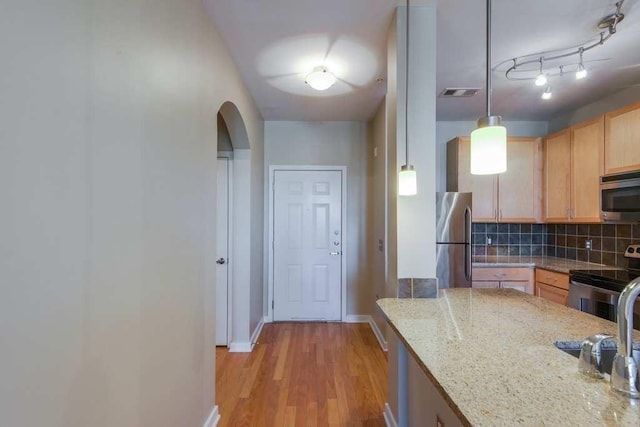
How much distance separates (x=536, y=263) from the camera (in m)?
3.33

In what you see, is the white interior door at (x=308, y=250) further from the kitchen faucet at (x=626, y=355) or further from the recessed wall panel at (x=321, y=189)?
the kitchen faucet at (x=626, y=355)

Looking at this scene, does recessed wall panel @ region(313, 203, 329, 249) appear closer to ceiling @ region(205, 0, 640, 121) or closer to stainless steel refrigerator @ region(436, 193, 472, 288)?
ceiling @ region(205, 0, 640, 121)

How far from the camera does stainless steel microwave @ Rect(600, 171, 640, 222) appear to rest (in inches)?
99.1

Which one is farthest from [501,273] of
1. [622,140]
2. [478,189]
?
[622,140]

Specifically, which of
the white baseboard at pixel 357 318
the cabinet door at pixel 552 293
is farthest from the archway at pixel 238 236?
the cabinet door at pixel 552 293

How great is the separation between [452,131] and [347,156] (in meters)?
1.37

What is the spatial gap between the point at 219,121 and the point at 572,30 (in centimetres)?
289

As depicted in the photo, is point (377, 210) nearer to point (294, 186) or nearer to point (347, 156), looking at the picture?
point (347, 156)

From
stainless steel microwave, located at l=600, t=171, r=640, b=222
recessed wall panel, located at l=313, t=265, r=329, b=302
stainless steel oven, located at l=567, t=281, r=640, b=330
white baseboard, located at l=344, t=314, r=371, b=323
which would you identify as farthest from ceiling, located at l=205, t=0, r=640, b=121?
white baseboard, located at l=344, t=314, r=371, b=323

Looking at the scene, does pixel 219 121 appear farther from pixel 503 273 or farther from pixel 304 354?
pixel 503 273

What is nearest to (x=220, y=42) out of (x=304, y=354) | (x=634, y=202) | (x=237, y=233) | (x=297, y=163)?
(x=237, y=233)

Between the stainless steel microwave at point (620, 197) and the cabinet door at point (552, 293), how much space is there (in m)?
0.76

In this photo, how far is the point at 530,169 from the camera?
3648 mm

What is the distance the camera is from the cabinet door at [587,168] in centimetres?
295
